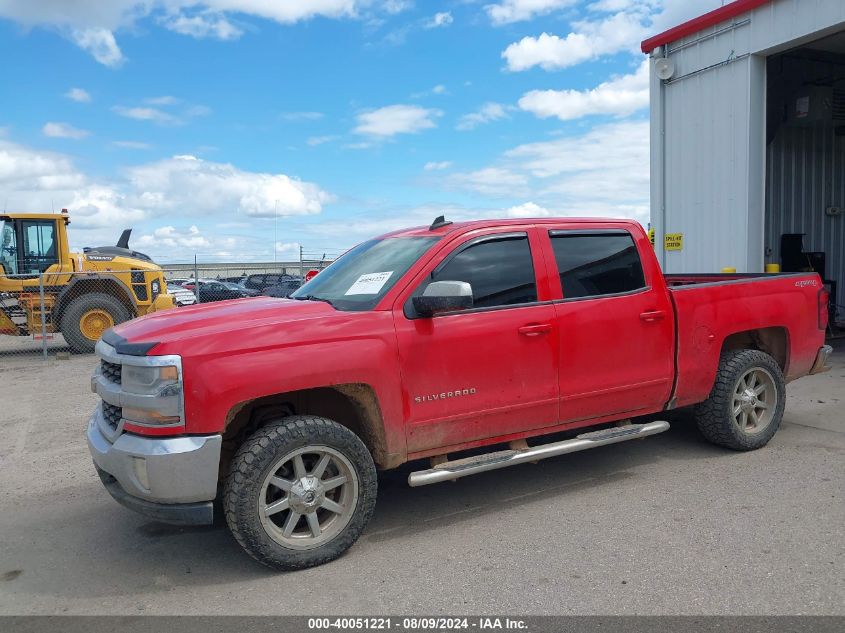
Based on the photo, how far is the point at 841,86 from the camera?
13477mm

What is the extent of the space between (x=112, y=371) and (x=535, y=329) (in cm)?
257

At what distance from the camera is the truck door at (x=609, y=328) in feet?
15.4

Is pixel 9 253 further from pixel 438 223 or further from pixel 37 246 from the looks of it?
pixel 438 223

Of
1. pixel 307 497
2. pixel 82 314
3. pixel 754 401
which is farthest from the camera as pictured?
pixel 82 314

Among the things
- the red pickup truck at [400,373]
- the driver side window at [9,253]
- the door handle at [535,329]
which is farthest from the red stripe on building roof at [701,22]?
the driver side window at [9,253]

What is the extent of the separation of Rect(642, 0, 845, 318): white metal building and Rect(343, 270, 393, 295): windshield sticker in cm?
838

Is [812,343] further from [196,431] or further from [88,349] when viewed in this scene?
[88,349]

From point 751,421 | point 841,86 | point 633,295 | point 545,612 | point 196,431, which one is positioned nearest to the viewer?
point 545,612

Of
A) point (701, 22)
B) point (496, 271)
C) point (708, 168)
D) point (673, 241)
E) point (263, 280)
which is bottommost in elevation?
point (263, 280)

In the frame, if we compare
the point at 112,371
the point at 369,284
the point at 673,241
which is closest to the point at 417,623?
the point at 369,284

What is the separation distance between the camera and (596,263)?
498 cm

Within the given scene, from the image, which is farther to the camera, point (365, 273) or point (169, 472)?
point (365, 273)

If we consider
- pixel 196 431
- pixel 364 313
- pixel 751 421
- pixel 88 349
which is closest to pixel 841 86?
pixel 751 421

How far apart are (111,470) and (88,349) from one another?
1172 cm
